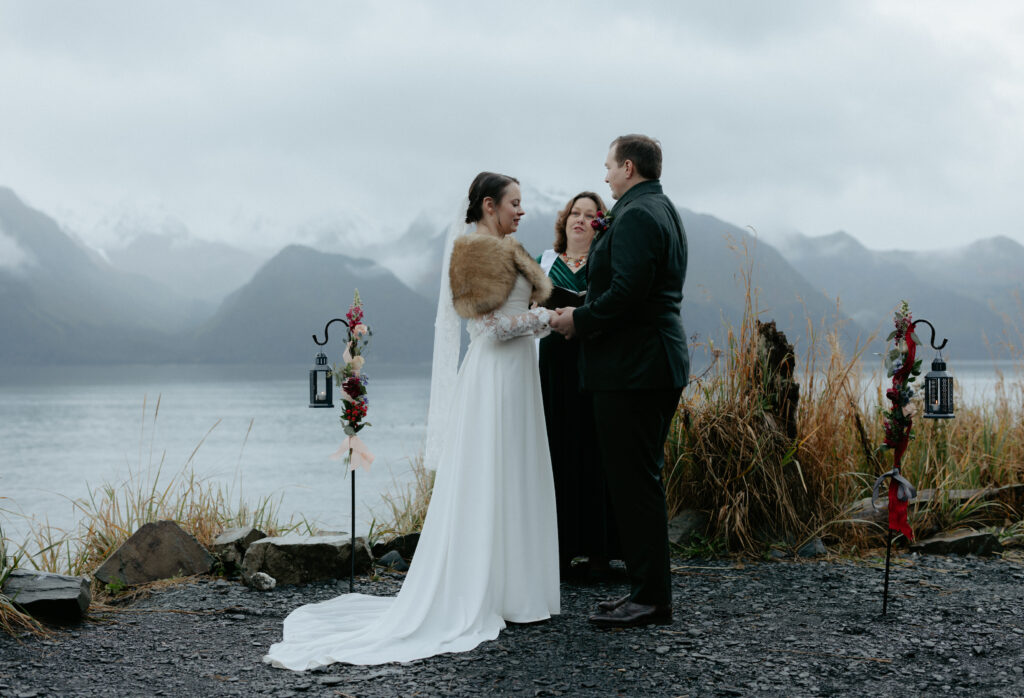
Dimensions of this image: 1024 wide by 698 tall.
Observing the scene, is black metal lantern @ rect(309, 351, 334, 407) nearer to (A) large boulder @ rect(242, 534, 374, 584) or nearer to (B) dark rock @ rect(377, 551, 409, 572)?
(A) large boulder @ rect(242, 534, 374, 584)

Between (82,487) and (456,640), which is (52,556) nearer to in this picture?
(82,487)

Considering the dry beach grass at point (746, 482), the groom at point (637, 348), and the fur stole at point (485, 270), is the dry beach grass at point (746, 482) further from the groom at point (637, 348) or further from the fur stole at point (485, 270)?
the fur stole at point (485, 270)

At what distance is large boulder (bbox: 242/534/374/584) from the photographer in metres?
4.92

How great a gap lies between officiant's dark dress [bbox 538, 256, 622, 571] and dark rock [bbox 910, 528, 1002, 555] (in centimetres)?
241

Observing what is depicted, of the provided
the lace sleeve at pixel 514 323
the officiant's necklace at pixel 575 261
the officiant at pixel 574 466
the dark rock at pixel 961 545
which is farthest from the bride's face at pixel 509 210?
the dark rock at pixel 961 545

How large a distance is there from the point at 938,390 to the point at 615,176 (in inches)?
79.0

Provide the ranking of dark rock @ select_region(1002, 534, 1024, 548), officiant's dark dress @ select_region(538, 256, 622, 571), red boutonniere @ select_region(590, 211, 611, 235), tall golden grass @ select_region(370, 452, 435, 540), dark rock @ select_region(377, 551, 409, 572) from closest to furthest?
red boutonniere @ select_region(590, 211, 611, 235) < officiant's dark dress @ select_region(538, 256, 622, 571) < dark rock @ select_region(377, 551, 409, 572) < dark rock @ select_region(1002, 534, 1024, 548) < tall golden grass @ select_region(370, 452, 435, 540)

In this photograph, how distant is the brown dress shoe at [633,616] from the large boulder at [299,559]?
181cm

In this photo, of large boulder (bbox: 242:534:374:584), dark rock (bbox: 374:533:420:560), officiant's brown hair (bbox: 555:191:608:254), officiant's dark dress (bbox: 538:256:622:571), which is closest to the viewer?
officiant's dark dress (bbox: 538:256:622:571)

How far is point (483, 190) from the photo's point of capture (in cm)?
400

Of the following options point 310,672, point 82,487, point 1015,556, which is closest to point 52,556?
point 82,487

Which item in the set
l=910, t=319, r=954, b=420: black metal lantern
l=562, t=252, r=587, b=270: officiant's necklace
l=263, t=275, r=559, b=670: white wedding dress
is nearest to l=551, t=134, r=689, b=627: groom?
l=263, t=275, r=559, b=670: white wedding dress

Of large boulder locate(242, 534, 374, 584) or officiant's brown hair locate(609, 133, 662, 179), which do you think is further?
large boulder locate(242, 534, 374, 584)

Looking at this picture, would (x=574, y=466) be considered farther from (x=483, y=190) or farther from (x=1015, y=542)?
(x=1015, y=542)
